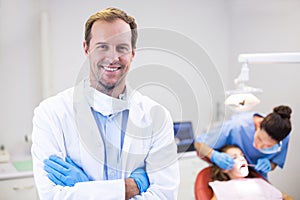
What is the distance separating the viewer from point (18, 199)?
2.38 metres

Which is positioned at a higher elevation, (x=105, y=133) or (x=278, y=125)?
(x=105, y=133)

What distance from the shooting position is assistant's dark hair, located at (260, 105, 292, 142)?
205cm

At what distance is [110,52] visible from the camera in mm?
1278

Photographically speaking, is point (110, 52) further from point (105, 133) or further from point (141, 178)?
point (141, 178)

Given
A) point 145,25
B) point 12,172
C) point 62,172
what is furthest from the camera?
point 145,25

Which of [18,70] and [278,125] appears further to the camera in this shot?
[18,70]

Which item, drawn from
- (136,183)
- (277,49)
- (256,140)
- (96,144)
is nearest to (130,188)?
(136,183)

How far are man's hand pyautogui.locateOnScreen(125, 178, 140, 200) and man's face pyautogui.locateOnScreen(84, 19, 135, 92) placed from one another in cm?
31

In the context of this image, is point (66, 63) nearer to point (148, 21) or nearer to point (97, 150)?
point (148, 21)

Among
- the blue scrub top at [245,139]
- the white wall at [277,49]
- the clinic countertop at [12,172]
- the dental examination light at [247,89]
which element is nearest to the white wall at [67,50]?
the white wall at [277,49]

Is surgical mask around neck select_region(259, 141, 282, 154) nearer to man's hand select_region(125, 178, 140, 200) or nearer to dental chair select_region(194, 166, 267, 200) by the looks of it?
dental chair select_region(194, 166, 267, 200)

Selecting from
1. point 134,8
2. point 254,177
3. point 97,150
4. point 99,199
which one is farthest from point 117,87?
point 134,8

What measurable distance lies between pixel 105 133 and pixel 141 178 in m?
0.19

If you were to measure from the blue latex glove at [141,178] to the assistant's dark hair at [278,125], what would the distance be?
950 mm
